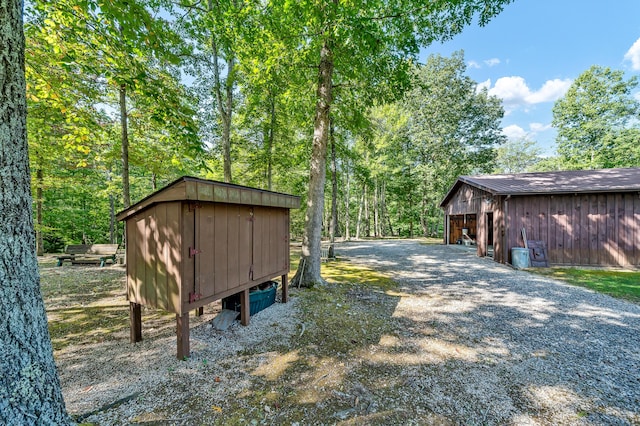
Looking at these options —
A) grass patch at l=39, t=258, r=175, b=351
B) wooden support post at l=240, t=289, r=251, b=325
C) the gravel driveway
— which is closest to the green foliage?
wooden support post at l=240, t=289, r=251, b=325

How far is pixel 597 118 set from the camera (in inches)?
774

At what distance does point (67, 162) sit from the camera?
41.2 feet

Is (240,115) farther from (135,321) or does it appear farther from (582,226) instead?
(582,226)

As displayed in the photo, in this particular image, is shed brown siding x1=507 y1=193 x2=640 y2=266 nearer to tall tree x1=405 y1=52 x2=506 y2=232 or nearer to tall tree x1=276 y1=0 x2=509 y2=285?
tall tree x1=276 y1=0 x2=509 y2=285

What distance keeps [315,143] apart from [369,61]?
233 centimetres

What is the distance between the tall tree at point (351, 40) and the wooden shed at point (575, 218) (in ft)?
22.1

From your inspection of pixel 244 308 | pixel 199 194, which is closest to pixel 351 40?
pixel 199 194

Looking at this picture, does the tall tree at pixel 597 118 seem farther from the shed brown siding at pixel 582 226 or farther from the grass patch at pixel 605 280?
the grass patch at pixel 605 280

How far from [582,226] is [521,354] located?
930cm

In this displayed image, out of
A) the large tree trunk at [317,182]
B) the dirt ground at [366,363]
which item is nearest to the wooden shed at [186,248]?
the dirt ground at [366,363]

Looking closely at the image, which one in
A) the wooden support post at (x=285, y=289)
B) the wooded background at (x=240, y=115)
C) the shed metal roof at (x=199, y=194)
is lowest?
the wooden support post at (x=285, y=289)

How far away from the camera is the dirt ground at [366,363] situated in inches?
88.7

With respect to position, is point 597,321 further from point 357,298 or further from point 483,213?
point 483,213

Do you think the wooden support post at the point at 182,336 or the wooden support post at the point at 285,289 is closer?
the wooden support post at the point at 182,336
